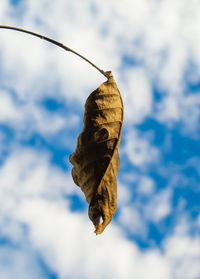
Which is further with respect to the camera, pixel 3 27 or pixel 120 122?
pixel 120 122

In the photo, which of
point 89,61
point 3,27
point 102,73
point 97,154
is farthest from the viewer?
point 102,73

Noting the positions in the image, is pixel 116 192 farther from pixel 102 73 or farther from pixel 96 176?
pixel 102 73

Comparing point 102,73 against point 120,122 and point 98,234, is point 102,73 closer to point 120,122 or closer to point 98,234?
point 120,122

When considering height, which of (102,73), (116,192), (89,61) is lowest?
(116,192)

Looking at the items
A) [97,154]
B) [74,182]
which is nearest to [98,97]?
[97,154]

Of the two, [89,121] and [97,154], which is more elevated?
[89,121]

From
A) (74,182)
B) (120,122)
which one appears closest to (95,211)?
(74,182)

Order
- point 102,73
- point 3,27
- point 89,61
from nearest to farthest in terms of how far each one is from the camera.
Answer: point 3,27, point 89,61, point 102,73
